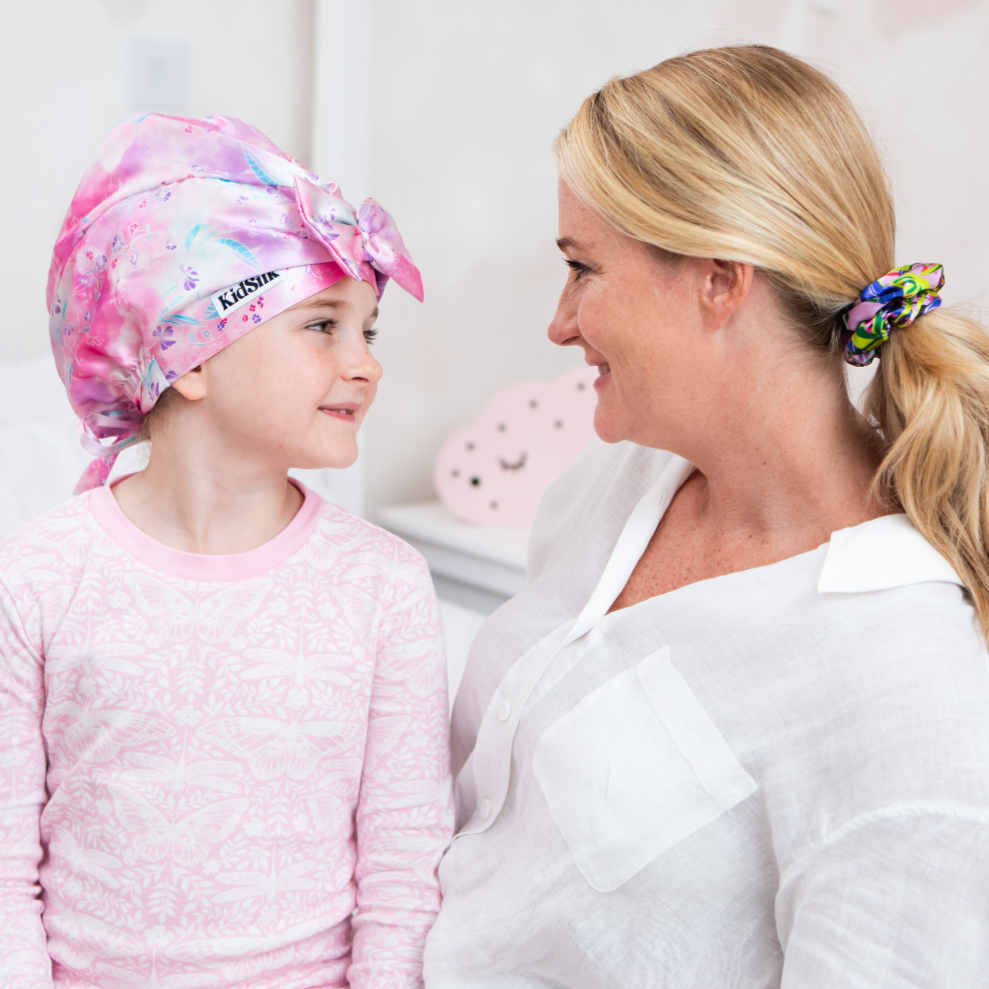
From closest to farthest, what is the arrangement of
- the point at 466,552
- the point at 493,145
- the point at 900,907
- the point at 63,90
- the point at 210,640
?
the point at 900,907 → the point at 210,640 → the point at 63,90 → the point at 466,552 → the point at 493,145

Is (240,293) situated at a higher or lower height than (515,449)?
higher

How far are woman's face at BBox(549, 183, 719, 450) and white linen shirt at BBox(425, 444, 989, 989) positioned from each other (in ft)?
0.41


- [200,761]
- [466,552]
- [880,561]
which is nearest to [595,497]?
[880,561]

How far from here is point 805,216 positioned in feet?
2.85

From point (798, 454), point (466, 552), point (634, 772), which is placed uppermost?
point (798, 454)

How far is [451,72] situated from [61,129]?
87 centimetres

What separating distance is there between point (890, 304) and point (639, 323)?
210 millimetres

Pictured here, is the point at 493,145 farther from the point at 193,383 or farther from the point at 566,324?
the point at 193,383

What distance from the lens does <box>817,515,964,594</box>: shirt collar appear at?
32.4 inches

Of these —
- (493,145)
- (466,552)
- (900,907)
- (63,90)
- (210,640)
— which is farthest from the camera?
(493,145)

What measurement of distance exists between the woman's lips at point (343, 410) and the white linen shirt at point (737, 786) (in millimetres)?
275

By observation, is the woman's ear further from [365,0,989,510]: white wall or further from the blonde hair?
[365,0,989,510]: white wall

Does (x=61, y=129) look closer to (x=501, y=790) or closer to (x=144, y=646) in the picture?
(x=144, y=646)

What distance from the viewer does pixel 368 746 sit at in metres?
0.99
